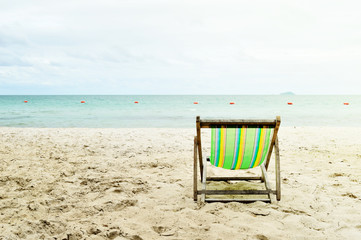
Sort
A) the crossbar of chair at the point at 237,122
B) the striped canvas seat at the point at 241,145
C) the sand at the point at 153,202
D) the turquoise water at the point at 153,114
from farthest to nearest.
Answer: the turquoise water at the point at 153,114 → the striped canvas seat at the point at 241,145 → the crossbar of chair at the point at 237,122 → the sand at the point at 153,202

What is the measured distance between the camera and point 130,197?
3.39 m

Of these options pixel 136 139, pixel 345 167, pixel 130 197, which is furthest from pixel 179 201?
pixel 136 139

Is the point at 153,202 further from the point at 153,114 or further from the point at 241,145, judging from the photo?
the point at 153,114

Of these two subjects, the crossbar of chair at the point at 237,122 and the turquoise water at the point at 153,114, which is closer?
the crossbar of chair at the point at 237,122

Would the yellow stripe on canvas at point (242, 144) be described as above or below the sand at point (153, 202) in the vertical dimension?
above

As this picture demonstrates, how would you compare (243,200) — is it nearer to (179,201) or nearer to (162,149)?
(179,201)

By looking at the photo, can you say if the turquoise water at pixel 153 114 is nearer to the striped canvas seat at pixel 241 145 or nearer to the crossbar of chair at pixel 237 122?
the striped canvas seat at pixel 241 145

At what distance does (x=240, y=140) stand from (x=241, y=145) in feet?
0.21

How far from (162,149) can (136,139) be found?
1661 millimetres

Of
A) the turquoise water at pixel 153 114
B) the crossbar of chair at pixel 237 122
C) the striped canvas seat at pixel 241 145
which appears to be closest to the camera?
the crossbar of chair at pixel 237 122

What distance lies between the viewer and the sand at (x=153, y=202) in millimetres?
2539

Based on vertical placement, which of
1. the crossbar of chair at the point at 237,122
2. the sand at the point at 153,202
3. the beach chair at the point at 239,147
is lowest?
the sand at the point at 153,202

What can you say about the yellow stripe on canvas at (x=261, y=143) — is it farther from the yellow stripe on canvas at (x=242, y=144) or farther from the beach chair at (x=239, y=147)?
the yellow stripe on canvas at (x=242, y=144)

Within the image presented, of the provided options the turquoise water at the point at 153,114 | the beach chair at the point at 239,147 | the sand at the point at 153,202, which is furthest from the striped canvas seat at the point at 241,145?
the turquoise water at the point at 153,114
